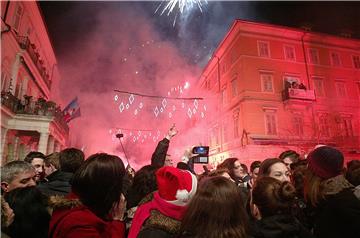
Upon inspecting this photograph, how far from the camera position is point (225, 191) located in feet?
5.55

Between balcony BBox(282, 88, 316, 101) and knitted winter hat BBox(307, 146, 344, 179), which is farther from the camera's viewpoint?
balcony BBox(282, 88, 316, 101)

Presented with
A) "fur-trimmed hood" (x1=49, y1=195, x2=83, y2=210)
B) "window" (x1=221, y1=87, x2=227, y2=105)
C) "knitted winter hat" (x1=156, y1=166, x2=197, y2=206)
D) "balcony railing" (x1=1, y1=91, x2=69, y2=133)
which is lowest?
"fur-trimmed hood" (x1=49, y1=195, x2=83, y2=210)

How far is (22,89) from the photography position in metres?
17.7

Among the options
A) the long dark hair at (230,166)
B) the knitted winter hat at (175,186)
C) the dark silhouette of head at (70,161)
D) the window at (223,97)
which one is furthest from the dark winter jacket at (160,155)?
the window at (223,97)

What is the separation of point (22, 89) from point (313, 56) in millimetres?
23795

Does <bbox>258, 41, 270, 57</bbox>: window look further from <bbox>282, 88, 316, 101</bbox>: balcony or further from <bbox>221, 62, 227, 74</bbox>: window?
<bbox>221, 62, 227, 74</bbox>: window

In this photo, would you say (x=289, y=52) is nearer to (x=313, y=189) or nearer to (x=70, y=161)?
(x=313, y=189)

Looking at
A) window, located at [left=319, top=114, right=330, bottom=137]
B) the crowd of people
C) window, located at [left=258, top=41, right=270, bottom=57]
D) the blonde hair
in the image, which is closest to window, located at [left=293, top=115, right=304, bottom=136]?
window, located at [left=319, top=114, right=330, bottom=137]

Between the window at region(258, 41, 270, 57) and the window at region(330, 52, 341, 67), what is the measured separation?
6.61 meters

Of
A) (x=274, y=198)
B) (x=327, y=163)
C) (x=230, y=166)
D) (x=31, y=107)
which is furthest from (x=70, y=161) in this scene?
(x=31, y=107)

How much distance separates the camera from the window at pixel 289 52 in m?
22.9

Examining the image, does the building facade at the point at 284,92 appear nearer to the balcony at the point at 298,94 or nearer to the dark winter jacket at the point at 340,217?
the balcony at the point at 298,94

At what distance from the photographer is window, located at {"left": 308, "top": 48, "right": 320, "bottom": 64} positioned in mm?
23484

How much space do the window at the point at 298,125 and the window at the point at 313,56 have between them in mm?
6015
